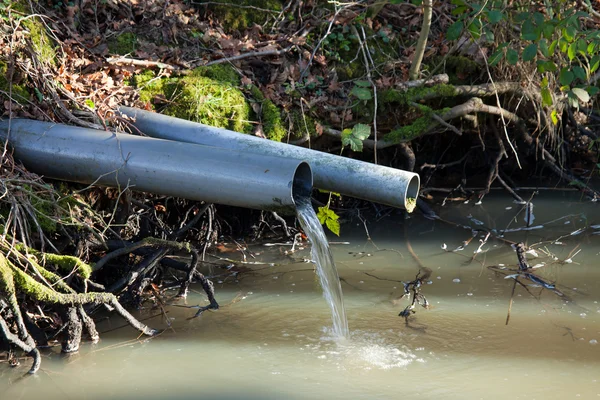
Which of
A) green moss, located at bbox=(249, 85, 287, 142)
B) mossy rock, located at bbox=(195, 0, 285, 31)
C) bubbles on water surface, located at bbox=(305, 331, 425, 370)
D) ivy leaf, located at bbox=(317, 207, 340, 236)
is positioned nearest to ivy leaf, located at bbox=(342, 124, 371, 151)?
green moss, located at bbox=(249, 85, 287, 142)

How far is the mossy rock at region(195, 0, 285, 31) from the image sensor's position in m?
7.40

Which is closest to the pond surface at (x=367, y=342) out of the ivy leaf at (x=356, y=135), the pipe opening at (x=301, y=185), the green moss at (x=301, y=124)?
the pipe opening at (x=301, y=185)

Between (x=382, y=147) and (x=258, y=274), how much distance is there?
1.89m

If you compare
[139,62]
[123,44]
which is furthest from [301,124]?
[123,44]

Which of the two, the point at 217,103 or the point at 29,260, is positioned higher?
the point at 217,103

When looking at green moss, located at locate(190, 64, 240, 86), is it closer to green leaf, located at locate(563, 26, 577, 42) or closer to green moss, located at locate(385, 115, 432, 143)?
green moss, located at locate(385, 115, 432, 143)

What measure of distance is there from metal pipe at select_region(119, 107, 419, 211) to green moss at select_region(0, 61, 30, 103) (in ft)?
2.36

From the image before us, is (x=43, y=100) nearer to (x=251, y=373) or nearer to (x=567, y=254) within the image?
(x=251, y=373)

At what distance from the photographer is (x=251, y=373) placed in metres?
4.17

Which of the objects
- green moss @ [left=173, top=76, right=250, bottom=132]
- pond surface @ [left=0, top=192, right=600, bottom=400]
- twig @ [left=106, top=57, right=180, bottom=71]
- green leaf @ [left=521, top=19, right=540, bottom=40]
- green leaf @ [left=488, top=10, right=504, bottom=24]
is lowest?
pond surface @ [left=0, top=192, right=600, bottom=400]

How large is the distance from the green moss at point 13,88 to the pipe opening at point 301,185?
6.96 feet

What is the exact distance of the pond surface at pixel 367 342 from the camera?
13.1 feet

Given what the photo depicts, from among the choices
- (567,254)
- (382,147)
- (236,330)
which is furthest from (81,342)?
(567,254)

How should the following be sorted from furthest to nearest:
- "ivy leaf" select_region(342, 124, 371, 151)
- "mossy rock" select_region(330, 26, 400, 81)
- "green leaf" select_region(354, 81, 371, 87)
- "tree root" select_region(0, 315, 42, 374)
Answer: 1. "mossy rock" select_region(330, 26, 400, 81)
2. "green leaf" select_region(354, 81, 371, 87)
3. "ivy leaf" select_region(342, 124, 371, 151)
4. "tree root" select_region(0, 315, 42, 374)
